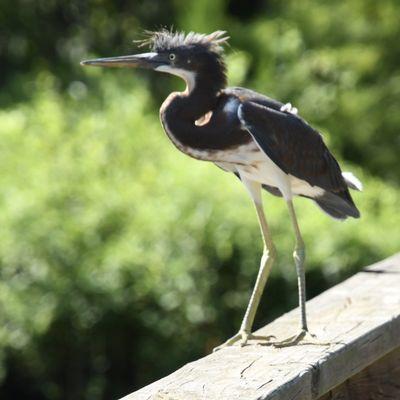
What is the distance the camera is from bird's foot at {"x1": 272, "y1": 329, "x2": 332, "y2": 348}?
3.29 m

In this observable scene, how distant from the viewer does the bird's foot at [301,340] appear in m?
3.29

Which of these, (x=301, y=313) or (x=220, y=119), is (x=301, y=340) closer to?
(x=301, y=313)

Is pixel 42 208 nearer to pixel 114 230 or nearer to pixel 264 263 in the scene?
pixel 114 230

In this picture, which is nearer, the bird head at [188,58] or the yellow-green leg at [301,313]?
the yellow-green leg at [301,313]

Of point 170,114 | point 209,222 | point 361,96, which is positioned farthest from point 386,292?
point 361,96

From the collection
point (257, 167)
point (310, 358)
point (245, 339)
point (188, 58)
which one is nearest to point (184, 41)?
point (188, 58)

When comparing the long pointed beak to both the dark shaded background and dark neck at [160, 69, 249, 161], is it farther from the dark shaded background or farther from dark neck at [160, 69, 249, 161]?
the dark shaded background

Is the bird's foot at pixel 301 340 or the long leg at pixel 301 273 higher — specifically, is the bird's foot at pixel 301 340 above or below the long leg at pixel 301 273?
below

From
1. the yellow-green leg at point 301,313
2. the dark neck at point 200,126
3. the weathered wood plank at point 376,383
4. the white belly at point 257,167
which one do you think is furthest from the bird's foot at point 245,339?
the dark neck at point 200,126

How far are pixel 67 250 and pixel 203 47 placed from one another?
246cm

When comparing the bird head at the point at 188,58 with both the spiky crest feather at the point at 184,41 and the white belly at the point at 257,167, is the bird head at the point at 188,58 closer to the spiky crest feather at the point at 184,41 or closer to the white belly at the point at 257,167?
the spiky crest feather at the point at 184,41

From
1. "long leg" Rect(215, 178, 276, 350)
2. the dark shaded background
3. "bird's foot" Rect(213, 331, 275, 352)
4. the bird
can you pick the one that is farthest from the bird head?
the dark shaded background

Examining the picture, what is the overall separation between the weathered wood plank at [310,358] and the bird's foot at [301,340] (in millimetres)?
26

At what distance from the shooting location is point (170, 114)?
3.64m
